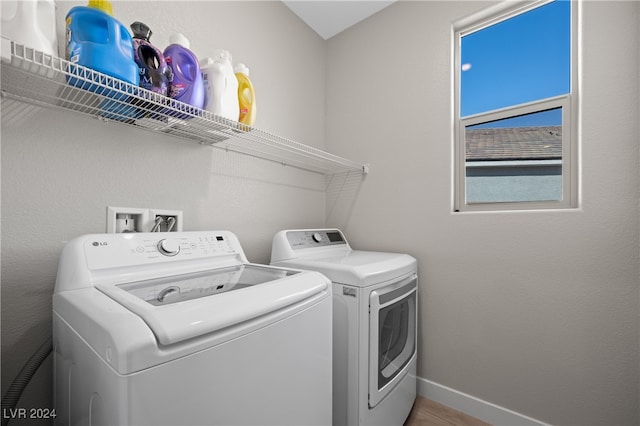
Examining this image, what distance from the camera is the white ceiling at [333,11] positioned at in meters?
2.13

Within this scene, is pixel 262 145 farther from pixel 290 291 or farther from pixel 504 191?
pixel 504 191

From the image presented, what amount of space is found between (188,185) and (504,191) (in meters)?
1.96

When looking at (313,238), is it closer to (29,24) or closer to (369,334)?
(369,334)

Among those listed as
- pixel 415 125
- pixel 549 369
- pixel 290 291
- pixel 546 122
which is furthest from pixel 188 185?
pixel 549 369

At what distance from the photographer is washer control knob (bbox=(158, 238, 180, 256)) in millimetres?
1188

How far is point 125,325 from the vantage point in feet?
2.03

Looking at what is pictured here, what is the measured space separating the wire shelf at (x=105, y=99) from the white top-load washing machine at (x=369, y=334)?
71 cm

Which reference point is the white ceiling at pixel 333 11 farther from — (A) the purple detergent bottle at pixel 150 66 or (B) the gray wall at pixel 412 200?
(A) the purple detergent bottle at pixel 150 66

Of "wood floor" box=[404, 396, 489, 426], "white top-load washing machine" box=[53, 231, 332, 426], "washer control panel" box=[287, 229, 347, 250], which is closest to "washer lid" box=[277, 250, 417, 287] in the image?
"washer control panel" box=[287, 229, 347, 250]

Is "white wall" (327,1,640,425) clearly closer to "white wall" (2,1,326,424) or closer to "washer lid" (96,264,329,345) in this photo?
"white wall" (2,1,326,424)

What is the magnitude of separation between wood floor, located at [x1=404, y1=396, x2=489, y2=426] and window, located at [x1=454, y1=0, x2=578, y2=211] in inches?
52.0

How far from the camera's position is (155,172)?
1424 millimetres

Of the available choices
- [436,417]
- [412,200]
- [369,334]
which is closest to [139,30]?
[369,334]

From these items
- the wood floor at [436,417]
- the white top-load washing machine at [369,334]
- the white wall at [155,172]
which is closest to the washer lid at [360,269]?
the white top-load washing machine at [369,334]
